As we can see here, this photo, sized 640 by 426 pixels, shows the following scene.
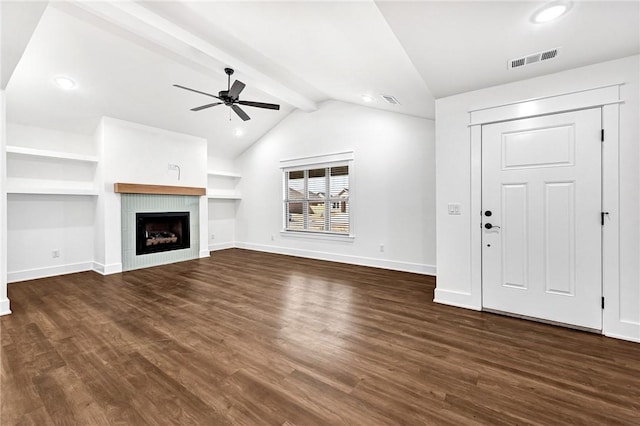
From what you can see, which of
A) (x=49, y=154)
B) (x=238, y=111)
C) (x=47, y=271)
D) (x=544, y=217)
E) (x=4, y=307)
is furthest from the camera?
(x=47, y=271)

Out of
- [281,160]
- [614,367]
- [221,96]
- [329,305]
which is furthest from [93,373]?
[281,160]

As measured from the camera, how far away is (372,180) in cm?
547

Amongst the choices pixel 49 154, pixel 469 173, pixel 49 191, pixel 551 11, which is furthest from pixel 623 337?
pixel 49 154

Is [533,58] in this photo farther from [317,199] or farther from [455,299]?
[317,199]

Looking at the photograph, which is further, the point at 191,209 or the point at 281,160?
the point at 281,160

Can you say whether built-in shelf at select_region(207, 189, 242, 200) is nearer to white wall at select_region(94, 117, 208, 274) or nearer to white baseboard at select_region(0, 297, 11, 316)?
white wall at select_region(94, 117, 208, 274)

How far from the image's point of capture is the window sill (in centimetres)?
582

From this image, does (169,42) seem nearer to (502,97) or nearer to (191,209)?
(191,209)

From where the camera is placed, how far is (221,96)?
4.08m

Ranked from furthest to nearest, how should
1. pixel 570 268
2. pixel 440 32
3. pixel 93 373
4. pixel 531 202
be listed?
pixel 531 202
pixel 570 268
pixel 440 32
pixel 93 373

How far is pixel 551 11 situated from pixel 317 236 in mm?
5038

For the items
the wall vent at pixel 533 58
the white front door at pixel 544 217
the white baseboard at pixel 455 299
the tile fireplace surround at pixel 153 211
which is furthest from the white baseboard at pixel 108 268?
the wall vent at pixel 533 58

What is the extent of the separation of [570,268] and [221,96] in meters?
4.63

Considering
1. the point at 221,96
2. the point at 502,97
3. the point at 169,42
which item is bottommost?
the point at 502,97
